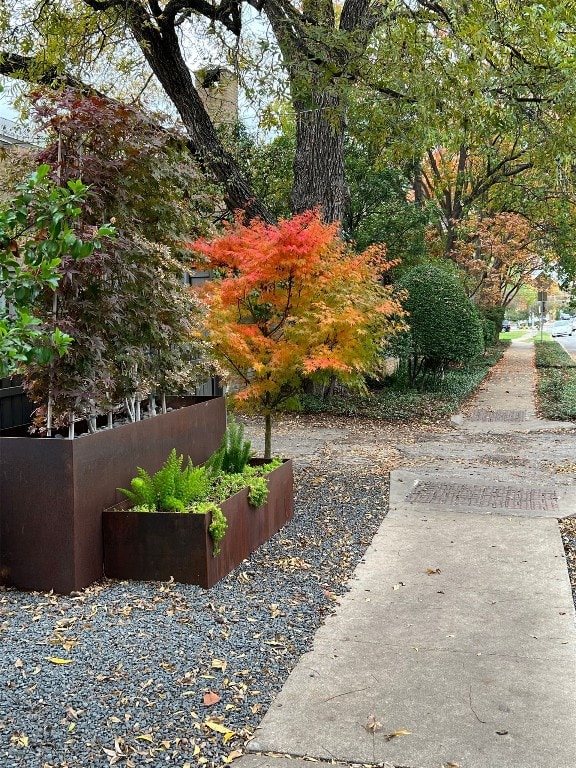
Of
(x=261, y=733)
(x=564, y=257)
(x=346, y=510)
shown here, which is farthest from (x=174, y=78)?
(x=564, y=257)

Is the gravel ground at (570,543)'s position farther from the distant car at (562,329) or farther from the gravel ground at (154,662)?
the distant car at (562,329)

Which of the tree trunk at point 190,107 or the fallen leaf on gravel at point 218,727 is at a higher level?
the tree trunk at point 190,107

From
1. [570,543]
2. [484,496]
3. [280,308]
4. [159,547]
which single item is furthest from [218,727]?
[280,308]

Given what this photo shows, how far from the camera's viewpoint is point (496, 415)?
1573 centimetres

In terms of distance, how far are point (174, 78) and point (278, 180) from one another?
5278 millimetres

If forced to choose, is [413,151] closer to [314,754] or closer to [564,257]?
[314,754]

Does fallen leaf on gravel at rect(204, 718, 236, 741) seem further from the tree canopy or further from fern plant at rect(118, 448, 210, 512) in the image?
the tree canopy

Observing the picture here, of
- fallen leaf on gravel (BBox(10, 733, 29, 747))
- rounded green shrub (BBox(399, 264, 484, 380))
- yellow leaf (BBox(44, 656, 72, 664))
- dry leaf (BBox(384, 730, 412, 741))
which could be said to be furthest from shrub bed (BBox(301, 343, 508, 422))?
fallen leaf on gravel (BBox(10, 733, 29, 747))

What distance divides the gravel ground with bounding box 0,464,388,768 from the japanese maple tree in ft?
A: 10.3

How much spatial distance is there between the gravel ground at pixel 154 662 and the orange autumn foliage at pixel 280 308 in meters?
3.16

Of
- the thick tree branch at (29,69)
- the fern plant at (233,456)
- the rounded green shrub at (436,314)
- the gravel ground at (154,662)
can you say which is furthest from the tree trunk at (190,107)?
the gravel ground at (154,662)

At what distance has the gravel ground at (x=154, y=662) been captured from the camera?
3.39 meters

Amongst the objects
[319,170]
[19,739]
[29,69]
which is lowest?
[19,739]

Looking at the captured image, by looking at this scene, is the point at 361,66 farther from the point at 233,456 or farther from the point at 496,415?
the point at 496,415
